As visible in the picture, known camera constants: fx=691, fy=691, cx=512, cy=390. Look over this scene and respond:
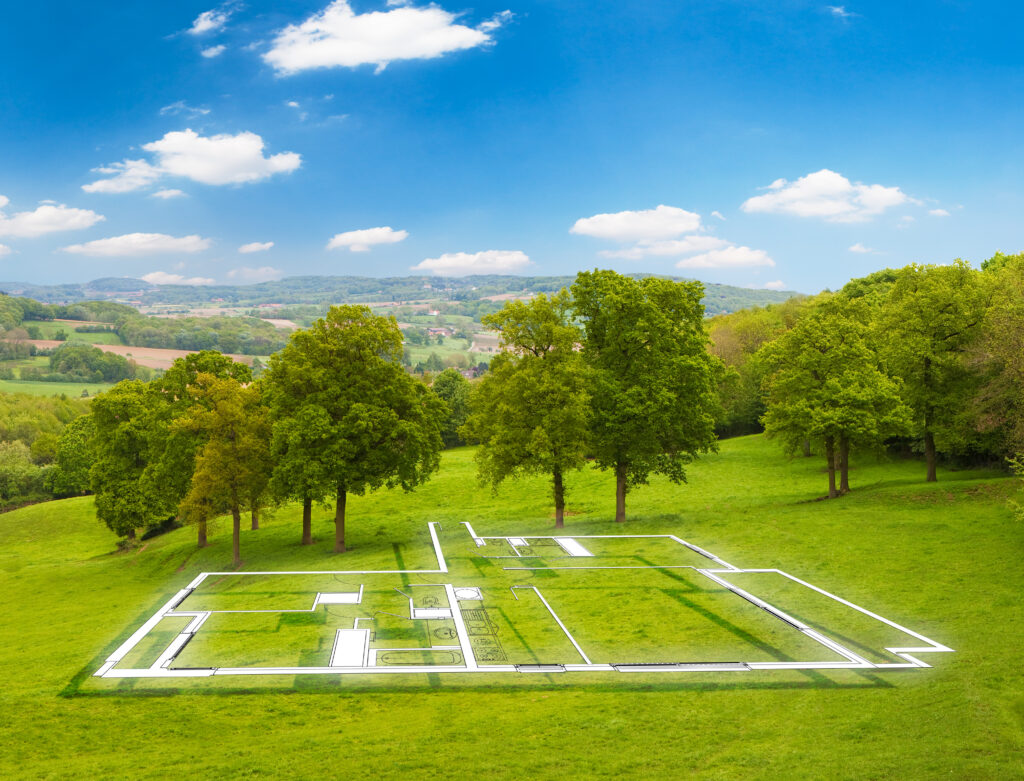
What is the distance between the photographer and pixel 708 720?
51.5 feet

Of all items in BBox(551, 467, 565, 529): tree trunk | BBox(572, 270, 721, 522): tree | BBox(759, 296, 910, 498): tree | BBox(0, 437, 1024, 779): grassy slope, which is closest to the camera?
BBox(0, 437, 1024, 779): grassy slope

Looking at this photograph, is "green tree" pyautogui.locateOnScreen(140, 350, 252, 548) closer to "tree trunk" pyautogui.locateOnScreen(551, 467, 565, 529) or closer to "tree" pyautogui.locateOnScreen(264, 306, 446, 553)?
"tree" pyautogui.locateOnScreen(264, 306, 446, 553)

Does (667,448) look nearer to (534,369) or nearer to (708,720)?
(534,369)

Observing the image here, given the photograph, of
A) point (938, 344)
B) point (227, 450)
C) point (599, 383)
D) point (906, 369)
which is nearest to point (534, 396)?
point (599, 383)

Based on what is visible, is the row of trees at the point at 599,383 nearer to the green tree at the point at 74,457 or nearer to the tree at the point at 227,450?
the tree at the point at 227,450

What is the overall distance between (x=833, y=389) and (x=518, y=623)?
25.2 metres

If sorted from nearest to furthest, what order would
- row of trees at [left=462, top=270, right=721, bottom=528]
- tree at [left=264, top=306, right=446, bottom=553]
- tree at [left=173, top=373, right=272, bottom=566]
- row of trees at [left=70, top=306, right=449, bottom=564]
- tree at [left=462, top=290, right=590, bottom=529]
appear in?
tree at [left=264, top=306, right=446, bottom=553], row of trees at [left=70, top=306, right=449, bottom=564], tree at [left=173, top=373, right=272, bottom=566], tree at [left=462, top=290, right=590, bottom=529], row of trees at [left=462, top=270, right=721, bottom=528]

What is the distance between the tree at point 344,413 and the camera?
1324 inches

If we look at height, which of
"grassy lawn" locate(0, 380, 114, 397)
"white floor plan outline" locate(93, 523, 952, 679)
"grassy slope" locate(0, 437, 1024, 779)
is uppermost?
"grassy lawn" locate(0, 380, 114, 397)

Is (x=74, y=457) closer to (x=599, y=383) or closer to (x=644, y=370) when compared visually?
(x=599, y=383)

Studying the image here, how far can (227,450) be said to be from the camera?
3506cm

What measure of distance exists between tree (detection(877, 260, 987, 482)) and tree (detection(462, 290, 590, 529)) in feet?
66.0

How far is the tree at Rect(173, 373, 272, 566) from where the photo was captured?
114 ft

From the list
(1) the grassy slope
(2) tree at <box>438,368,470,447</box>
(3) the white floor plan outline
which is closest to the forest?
(3) the white floor plan outline
